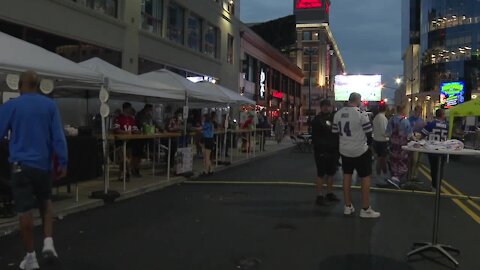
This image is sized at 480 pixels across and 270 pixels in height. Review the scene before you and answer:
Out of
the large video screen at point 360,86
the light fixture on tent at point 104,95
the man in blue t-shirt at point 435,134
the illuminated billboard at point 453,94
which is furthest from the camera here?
the large video screen at point 360,86

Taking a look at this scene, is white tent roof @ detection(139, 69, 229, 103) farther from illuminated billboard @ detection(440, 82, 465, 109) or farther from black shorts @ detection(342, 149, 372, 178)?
illuminated billboard @ detection(440, 82, 465, 109)

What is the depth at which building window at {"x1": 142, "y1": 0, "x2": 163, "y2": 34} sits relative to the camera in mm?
21016

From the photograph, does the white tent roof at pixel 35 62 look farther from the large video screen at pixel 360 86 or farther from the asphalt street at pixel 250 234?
the large video screen at pixel 360 86

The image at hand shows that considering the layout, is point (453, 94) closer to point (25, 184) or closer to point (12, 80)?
point (12, 80)

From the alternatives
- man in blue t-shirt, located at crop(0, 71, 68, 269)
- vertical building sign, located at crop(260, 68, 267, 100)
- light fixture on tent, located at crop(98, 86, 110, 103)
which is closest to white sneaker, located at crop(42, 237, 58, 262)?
man in blue t-shirt, located at crop(0, 71, 68, 269)

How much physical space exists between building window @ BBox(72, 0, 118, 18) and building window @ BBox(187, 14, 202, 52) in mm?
7186

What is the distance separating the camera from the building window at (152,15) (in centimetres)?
2102

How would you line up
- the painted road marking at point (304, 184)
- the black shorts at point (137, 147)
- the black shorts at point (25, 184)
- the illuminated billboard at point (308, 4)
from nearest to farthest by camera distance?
the black shorts at point (25, 184), the painted road marking at point (304, 184), the black shorts at point (137, 147), the illuminated billboard at point (308, 4)

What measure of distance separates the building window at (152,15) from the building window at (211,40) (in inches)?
241

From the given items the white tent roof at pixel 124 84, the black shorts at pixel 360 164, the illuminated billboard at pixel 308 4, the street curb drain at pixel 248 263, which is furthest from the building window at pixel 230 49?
the illuminated billboard at pixel 308 4

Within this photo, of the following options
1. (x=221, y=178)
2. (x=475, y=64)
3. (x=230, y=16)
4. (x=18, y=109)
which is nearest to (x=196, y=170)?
(x=221, y=178)

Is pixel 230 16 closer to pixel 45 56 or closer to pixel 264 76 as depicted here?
pixel 264 76

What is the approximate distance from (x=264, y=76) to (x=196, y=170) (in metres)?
31.8

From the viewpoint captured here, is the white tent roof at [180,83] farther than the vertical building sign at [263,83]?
No
